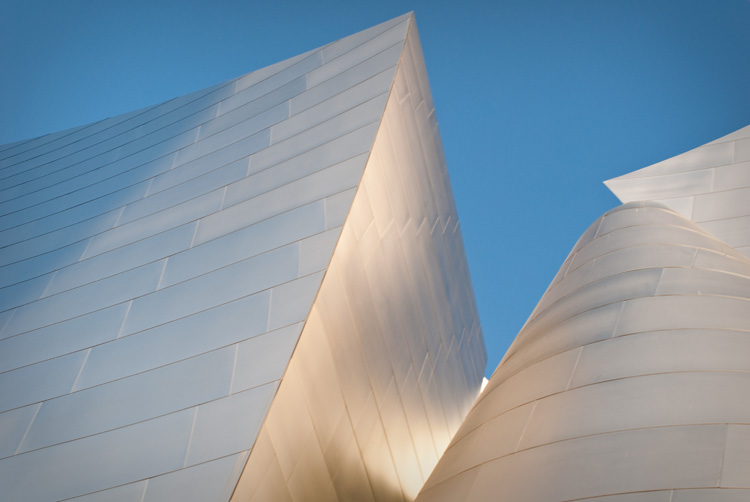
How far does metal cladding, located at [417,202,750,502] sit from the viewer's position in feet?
11.9

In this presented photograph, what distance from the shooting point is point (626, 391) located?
4.45 meters

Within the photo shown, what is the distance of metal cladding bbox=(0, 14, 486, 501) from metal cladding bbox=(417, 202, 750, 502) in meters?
1.33

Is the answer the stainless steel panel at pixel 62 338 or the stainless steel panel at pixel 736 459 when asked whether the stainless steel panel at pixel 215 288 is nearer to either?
the stainless steel panel at pixel 62 338

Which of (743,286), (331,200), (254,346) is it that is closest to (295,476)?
(254,346)

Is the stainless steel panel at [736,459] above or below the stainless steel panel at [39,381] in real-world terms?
below

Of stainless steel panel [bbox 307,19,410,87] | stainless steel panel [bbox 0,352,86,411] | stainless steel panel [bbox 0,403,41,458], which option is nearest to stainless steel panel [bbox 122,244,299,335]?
stainless steel panel [bbox 0,352,86,411]

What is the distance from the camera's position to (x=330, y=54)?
9727 millimetres

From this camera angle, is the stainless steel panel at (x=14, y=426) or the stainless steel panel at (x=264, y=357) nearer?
the stainless steel panel at (x=264, y=357)

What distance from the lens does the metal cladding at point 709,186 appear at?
11.2m

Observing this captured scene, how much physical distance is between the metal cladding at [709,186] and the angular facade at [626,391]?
13.5 ft

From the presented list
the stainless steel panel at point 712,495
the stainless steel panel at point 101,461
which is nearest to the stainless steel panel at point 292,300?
the stainless steel panel at point 101,461

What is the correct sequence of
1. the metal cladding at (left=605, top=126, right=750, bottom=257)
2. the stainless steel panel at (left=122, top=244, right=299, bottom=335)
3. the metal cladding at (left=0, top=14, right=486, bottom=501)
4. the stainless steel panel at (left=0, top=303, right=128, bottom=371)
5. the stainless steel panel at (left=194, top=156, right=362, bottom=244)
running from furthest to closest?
the metal cladding at (left=605, top=126, right=750, bottom=257)
the stainless steel panel at (left=194, top=156, right=362, bottom=244)
the stainless steel panel at (left=0, top=303, right=128, bottom=371)
the stainless steel panel at (left=122, top=244, right=299, bottom=335)
the metal cladding at (left=0, top=14, right=486, bottom=501)

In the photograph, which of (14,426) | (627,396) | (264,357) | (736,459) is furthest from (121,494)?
(736,459)

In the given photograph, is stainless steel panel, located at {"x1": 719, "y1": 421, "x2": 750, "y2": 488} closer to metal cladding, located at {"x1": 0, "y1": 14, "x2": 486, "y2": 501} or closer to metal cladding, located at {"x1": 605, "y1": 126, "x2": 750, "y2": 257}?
metal cladding, located at {"x1": 0, "y1": 14, "x2": 486, "y2": 501}
